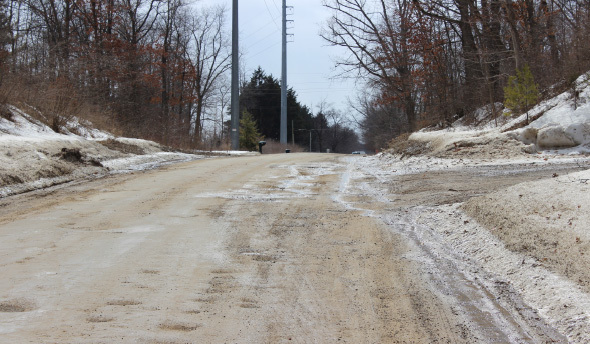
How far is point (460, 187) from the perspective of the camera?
31.3 ft

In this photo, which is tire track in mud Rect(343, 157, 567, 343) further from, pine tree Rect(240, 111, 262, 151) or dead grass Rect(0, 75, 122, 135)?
pine tree Rect(240, 111, 262, 151)

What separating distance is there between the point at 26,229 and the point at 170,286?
326cm

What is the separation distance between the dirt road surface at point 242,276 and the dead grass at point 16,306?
0.01 meters

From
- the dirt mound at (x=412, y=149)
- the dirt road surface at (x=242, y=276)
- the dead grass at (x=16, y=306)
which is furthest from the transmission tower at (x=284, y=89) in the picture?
the dead grass at (x=16, y=306)

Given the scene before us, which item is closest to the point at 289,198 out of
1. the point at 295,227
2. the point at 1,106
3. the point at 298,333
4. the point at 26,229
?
the point at 295,227

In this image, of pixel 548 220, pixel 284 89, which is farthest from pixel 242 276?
pixel 284 89

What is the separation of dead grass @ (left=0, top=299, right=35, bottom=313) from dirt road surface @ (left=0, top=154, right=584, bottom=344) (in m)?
0.01

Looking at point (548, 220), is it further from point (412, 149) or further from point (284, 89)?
point (284, 89)

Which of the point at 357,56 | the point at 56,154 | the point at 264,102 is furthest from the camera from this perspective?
the point at 264,102

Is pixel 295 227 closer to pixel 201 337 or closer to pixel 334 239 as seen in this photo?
pixel 334 239

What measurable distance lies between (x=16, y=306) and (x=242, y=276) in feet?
6.29

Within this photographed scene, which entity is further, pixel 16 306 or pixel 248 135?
pixel 248 135

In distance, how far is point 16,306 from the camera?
406cm

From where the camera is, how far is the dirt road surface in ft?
12.4
